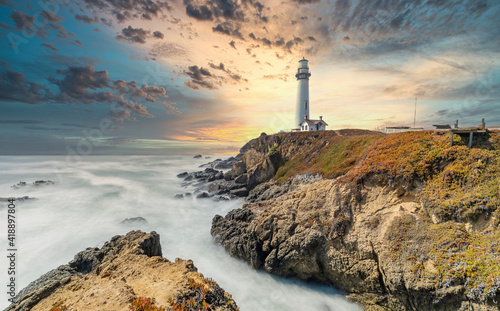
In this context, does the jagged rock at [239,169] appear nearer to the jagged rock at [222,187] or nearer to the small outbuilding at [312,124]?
the jagged rock at [222,187]

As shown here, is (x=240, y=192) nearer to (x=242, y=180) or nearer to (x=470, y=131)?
(x=242, y=180)

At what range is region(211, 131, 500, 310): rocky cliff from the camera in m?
9.78

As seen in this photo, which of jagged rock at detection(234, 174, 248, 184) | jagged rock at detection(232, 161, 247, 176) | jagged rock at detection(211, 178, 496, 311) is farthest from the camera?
jagged rock at detection(232, 161, 247, 176)

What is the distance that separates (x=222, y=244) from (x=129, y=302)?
526 inches

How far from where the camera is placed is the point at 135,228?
954 inches

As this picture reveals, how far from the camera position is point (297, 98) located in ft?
166

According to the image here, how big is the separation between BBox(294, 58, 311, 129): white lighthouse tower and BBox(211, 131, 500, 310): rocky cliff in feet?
102

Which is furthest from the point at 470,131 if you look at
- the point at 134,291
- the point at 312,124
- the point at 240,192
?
the point at 312,124

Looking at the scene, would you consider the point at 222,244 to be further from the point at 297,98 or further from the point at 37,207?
the point at 297,98

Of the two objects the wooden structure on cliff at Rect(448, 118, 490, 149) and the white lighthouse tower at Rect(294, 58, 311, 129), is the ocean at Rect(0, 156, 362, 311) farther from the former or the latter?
the white lighthouse tower at Rect(294, 58, 311, 129)

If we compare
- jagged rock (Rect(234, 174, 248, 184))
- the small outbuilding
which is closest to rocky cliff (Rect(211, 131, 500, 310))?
jagged rock (Rect(234, 174, 248, 184))

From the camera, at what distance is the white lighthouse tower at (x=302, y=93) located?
4862 centimetres

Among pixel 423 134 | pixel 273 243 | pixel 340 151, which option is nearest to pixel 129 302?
pixel 273 243

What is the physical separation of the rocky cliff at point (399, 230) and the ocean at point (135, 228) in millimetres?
1159
